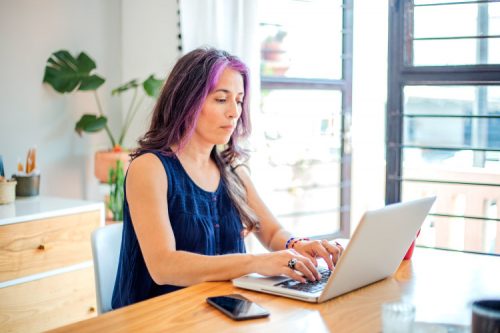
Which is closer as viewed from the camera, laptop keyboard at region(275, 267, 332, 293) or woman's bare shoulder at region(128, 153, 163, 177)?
laptop keyboard at region(275, 267, 332, 293)

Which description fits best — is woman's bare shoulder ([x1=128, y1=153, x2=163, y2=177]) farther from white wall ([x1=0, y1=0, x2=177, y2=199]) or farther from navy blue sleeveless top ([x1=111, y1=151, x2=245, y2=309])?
white wall ([x1=0, y1=0, x2=177, y2=199])

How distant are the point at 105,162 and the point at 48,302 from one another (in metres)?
0.88

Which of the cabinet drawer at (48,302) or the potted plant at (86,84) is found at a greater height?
the potted plant at (86,84)

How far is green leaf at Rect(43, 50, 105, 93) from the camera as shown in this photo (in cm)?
339

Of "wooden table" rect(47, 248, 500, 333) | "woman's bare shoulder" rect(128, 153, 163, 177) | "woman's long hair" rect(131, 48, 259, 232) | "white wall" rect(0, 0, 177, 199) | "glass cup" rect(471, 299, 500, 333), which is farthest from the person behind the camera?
"white wall" rect(0, 0, 177, 199)

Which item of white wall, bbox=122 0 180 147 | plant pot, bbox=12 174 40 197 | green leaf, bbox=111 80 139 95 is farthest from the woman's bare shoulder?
white wall, bbox=122 0 180 147

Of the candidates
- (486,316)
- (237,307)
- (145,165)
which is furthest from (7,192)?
(486,316)

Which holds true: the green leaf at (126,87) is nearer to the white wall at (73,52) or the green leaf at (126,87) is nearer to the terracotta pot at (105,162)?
the white wall at (73,52)

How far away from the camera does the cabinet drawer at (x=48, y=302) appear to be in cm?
262

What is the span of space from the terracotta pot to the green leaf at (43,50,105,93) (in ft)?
1.11

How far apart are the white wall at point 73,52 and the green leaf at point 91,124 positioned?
10 centimetres

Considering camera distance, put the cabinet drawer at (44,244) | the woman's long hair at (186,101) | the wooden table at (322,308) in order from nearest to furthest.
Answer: the wooden table at (322,308) < the woman's long hair at (186,101) < the cabinet drawer at (44,244)

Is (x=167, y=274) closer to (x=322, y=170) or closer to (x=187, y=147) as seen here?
(x=187, y=147)

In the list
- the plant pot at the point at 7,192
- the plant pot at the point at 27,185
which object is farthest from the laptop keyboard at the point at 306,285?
the plant pot at the point at 27,185
